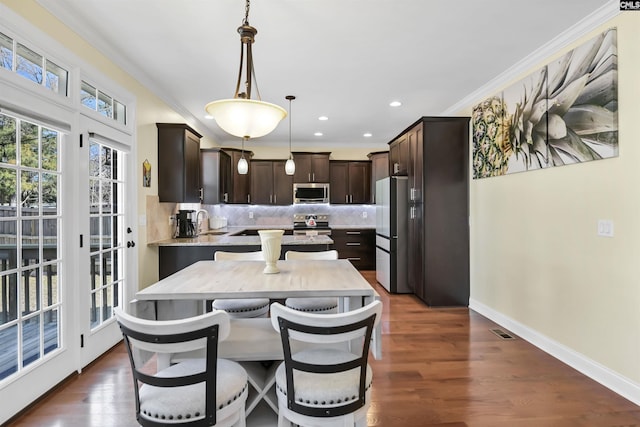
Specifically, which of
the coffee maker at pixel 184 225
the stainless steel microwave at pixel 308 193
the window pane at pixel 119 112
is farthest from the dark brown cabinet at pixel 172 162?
the stainless steel microwave at pixel 308 193

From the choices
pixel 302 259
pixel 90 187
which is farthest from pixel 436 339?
pixel 90 187

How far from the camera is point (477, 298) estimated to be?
4.25 metres

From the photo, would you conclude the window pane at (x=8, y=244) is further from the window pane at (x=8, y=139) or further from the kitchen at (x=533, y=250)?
the kitchen at (x=533, y=250)

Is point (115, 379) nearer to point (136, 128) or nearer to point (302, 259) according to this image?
point (302, 259)

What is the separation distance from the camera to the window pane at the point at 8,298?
2010mm

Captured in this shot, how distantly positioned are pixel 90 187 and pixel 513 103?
3988 mm

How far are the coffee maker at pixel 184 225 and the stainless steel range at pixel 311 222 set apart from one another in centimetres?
244

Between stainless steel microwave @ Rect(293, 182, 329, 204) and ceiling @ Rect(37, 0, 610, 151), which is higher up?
ceiling @ Rect(37, 0, 610, 151)

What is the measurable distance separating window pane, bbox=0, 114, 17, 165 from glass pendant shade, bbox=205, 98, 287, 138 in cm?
119

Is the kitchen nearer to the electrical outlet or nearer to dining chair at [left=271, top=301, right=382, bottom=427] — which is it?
the electrical outlet

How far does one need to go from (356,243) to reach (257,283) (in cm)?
514

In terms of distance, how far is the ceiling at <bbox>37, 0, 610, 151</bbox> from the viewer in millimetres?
2420

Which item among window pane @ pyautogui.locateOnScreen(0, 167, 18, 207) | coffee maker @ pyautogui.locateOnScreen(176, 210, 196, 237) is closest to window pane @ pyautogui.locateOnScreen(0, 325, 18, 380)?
window pane @ pyautogui.locateOnScreen(0, 167, 18, 207)

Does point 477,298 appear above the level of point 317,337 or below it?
below
